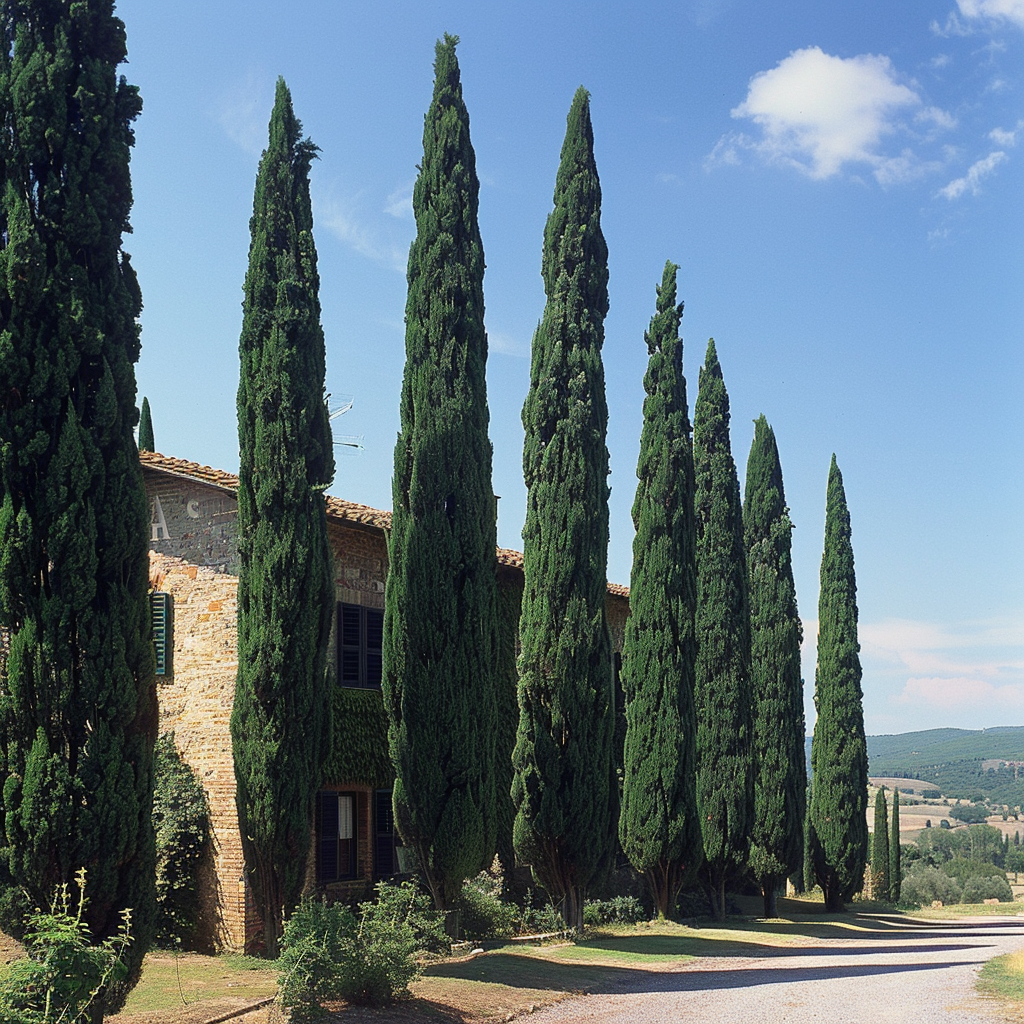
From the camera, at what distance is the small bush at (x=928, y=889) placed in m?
39.8

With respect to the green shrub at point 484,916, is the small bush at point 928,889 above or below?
below

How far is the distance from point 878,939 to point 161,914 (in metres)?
13.2

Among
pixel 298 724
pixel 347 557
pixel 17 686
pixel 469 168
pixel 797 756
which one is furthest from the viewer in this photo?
pixel 797 756

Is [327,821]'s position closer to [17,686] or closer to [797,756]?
[17,686]

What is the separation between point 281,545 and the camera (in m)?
14.6

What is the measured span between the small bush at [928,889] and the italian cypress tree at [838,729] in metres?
11.7

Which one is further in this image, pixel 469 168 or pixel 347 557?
pixel 347 557

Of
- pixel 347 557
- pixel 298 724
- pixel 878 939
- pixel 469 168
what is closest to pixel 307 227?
pixel 469 168

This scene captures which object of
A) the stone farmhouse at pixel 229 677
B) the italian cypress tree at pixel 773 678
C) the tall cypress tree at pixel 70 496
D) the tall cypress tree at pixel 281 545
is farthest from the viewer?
the italian cypress tree at pixel 773 678

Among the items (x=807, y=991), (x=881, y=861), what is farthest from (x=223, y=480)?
(x=881, y=861)

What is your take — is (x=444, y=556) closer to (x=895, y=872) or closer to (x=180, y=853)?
(x=180, y=853)

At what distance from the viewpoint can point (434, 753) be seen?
50.0ft

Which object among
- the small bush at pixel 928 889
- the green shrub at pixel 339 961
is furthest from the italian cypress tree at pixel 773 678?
the small bush at pixel 928 889

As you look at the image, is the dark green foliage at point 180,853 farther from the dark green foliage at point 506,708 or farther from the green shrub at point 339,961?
the dark green foliage at point 506,708
